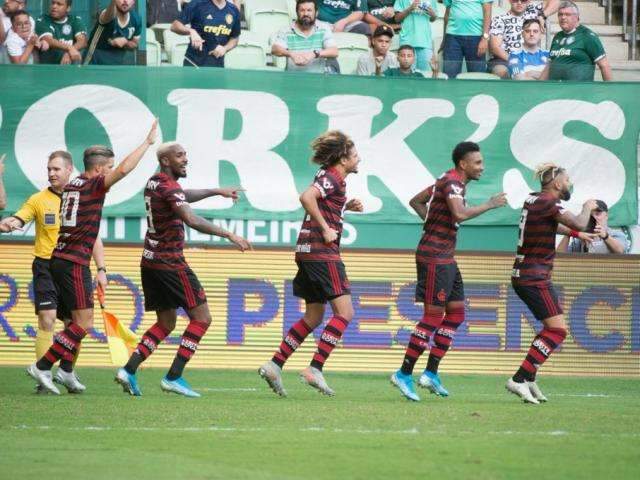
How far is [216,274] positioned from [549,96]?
4662 millimetres

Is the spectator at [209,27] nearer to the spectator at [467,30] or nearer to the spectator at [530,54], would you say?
the spectator at [467,30]

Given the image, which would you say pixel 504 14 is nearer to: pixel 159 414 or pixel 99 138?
pixel 99 138

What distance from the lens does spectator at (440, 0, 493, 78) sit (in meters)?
17.6

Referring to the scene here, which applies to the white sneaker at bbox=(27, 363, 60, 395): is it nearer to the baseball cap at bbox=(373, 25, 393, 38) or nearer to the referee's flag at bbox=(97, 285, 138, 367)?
the referee's flag at bbox=(97, 285, 138, 367)

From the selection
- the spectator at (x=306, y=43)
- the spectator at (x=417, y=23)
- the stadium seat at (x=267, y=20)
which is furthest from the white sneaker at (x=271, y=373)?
the stadium seat at (x=267, y=20)

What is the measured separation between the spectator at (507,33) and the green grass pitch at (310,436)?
18.5 feet

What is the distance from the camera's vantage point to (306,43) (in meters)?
16.8

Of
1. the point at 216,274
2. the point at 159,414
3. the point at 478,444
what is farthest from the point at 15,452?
the point at 216,274

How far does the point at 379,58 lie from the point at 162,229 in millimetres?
6126

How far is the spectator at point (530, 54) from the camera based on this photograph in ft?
56.7

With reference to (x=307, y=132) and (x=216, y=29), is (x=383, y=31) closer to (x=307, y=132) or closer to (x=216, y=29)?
(x=307, y=132)

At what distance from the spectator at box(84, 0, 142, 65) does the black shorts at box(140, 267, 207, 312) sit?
5281 mm

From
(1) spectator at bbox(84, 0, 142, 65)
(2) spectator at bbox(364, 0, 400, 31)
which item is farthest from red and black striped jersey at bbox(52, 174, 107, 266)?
A: (2) spectator at bbox(364, 0, 400, 31)

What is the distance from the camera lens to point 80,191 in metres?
11.4
